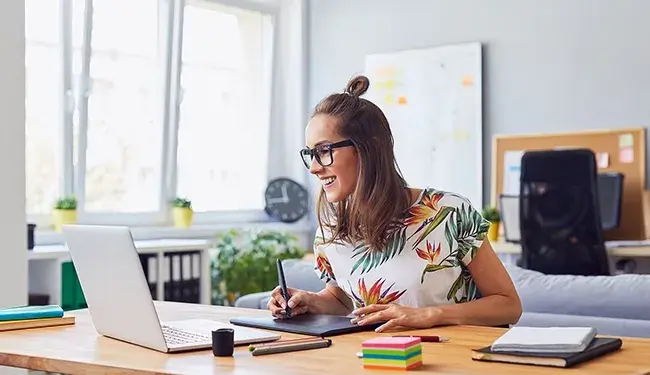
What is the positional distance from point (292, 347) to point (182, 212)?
448 cm

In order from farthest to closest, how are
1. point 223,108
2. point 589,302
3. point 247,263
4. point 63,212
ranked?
point 223,108 → point 247,263 → point 63,212 → point 589,302

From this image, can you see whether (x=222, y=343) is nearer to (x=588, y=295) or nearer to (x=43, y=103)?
(x=588, y=295)

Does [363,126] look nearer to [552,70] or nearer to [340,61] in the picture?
[552,70]

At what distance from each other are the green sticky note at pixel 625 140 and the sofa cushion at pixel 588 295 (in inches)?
125

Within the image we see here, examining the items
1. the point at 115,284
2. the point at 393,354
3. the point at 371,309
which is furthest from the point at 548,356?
the point at 115,284

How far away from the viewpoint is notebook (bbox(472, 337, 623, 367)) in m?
1.54

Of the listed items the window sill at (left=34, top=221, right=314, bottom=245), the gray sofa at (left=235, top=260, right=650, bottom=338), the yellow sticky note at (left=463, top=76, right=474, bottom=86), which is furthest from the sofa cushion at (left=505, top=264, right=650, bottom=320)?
the yellow sticky note at (left=463, top=76, right=474, bottom=86)

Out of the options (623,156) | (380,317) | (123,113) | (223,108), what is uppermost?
(223,108)

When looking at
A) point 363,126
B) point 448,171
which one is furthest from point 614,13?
point 363,126

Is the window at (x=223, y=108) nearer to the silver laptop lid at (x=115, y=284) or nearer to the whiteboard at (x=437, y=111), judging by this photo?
the whiteboard at (x=437, y=111)

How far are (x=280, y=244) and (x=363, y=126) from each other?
3.83 metres

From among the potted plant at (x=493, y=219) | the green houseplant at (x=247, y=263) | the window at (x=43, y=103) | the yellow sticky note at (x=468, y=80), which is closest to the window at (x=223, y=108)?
the green houseplant at (x=247, y=263)

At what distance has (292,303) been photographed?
7.38 feet

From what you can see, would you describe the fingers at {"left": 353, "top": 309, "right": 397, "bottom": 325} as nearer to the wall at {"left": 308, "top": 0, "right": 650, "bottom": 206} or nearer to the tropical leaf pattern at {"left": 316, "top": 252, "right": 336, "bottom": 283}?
the tropical leaf pattern at {"left": 316, "top": 252, "right": 336, "bottom": 283}
